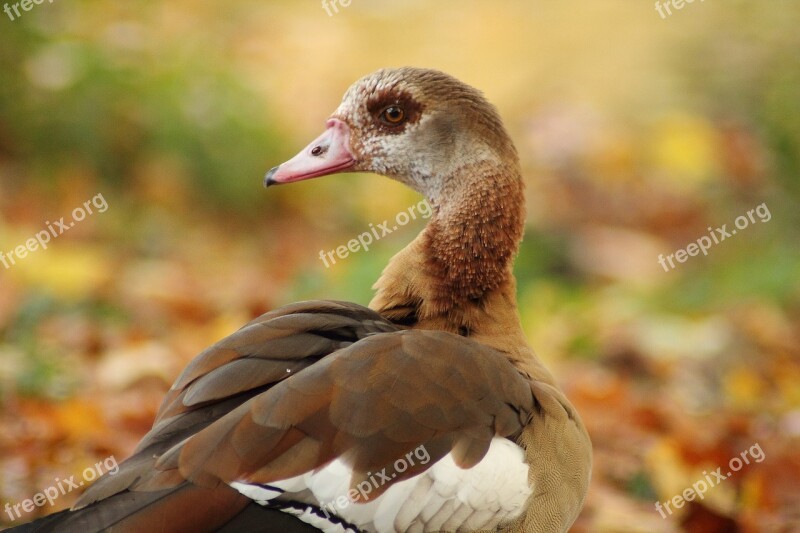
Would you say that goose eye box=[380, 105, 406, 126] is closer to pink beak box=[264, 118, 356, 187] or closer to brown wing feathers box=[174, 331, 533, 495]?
pink beak box=[264, 118, 356, 187]

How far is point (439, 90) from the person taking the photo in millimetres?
3629

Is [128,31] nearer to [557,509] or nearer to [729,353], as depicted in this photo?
[729,353]

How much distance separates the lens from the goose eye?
12.1 ft

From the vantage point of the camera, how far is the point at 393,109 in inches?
145

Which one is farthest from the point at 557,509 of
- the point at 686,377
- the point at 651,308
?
the point at 651,308

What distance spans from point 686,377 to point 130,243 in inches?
141
